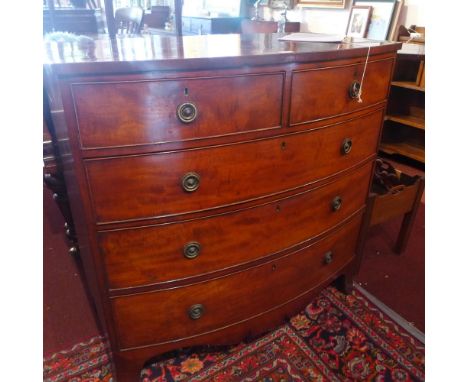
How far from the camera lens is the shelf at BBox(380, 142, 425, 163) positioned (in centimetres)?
292

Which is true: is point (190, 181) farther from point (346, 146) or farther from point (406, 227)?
point (406, 227)

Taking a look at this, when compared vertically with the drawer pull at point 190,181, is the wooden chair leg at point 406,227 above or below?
below

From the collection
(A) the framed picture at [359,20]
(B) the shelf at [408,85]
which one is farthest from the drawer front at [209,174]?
(A) the framed picture at [359,20]

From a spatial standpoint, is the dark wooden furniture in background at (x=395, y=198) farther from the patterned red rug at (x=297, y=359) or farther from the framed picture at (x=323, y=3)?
the framed picture at (x=323, y=3)

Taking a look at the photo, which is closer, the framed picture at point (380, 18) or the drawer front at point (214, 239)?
the drawer front at point (214, 239)

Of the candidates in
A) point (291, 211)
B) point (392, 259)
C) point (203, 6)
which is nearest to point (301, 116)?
point (291, 211)

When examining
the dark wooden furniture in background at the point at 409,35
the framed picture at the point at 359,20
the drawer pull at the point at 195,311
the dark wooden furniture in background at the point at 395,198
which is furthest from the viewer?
the framed picture at the point at 359,20

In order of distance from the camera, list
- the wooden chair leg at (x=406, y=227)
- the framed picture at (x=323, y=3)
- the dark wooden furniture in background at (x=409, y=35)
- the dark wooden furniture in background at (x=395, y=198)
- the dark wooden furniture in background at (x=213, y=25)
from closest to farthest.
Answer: the dark wooden furniture in background at (x=395, y=198)
the wooden chair leg at (x=406, y=227)
the dark wooden furniture in background at (x=409, y=35)
the framed picture at (x=323, y=3)
the dark wooden furniture in background at (x=213, y=25)

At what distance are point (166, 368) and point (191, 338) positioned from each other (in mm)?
247

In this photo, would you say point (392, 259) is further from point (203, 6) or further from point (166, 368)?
point (203, 6)

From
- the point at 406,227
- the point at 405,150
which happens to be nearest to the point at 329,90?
the point at 406,227

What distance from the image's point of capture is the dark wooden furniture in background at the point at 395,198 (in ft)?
5.51

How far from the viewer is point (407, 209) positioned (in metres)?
1.85

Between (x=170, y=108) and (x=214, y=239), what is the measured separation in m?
0.41
